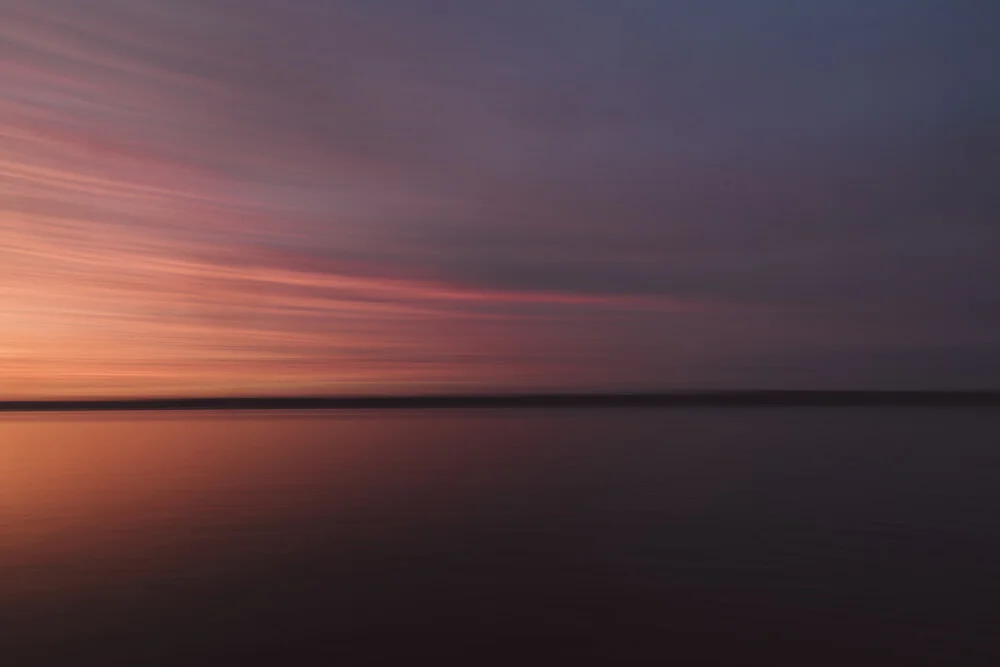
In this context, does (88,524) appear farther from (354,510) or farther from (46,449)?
(46,449)

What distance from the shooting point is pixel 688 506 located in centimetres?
848

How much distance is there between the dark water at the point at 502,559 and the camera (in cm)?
470

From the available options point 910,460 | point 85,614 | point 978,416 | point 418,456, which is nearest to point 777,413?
point 978,416

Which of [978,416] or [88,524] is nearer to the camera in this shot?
[88,524]

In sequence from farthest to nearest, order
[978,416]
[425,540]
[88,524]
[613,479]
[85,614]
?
1. [978,416]
2. [613,479]
3. [88,524]
4. [425,540]
5. [85,614]

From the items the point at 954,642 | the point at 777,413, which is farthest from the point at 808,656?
the point at 777,413

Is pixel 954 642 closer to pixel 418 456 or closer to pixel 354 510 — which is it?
pixel 354 510

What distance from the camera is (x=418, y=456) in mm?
12609

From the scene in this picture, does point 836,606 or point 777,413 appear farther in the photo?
point 777,413

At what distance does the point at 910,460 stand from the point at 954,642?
26.5 ft

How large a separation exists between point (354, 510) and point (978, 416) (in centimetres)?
2086

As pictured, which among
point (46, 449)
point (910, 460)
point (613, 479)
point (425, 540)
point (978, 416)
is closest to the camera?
point (425, 540)

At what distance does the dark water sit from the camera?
15.4 feet

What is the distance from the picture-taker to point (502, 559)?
6441mm
